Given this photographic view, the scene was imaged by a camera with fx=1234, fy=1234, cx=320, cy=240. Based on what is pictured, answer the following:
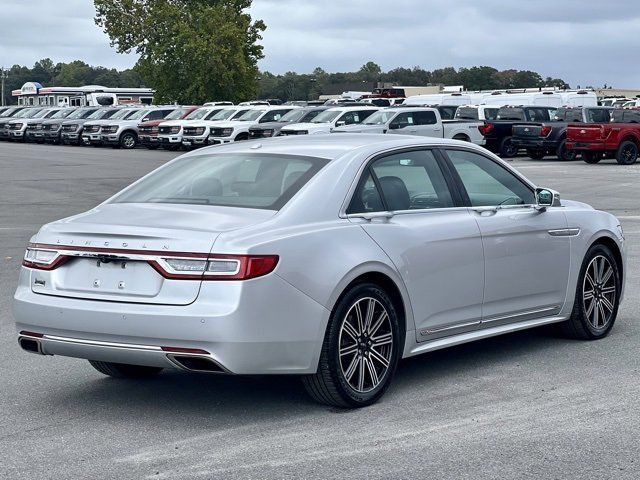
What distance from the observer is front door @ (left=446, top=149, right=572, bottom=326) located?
25.6 feet

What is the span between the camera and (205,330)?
6109 mm

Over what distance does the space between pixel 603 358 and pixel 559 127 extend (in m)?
32.0

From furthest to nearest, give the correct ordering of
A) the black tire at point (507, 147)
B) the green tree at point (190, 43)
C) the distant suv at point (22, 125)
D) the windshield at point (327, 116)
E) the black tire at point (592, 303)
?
the green tree at point (190, 43) < the distant suv at point (22, 125) < the black tire at point (507, 147) < the windshield at point (327, 116) < the black tire at point (592, 303)

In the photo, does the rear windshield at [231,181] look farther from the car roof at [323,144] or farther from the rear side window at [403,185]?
the rear side window at [403,185]

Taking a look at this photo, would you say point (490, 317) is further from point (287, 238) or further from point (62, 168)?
point (62, 168)

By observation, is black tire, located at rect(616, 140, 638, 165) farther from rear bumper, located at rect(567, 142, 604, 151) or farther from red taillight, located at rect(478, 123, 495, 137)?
red taillight, located at rect(478, 123, 495, 137)

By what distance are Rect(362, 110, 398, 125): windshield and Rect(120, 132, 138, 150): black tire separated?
1774cm

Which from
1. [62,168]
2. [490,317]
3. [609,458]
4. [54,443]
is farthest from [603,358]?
[62,168]

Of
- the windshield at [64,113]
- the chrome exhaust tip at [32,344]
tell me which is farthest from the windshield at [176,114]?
the chrome exhaust tip at [32,344]

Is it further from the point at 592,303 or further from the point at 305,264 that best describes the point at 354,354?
the point at 592,303

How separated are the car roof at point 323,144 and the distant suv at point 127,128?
146 feet

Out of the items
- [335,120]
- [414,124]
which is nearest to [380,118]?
[414,124]

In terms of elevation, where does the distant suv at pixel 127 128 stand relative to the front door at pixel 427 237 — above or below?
below

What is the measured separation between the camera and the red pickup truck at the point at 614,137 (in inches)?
1422
